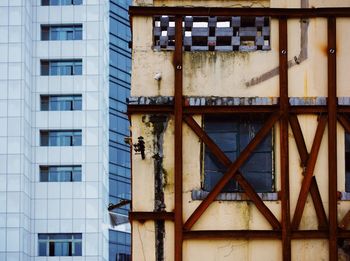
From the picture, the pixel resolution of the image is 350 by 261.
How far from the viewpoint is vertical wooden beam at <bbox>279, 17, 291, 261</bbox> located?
44.7 feet

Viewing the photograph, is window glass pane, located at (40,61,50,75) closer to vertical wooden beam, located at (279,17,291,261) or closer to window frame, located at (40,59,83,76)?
window frame, located at (40,59,83,76)

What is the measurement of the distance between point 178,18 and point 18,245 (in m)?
41.9

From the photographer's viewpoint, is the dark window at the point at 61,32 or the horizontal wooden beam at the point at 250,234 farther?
the dark window at the point at 61,32

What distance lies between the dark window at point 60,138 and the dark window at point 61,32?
551 centimetres

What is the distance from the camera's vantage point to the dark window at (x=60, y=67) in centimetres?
5825

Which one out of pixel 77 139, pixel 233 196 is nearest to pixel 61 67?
pixel 77 139

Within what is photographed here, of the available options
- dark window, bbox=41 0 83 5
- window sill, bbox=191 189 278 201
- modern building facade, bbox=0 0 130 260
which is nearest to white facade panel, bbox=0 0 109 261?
modern building facade, bbox=0 0 130 260

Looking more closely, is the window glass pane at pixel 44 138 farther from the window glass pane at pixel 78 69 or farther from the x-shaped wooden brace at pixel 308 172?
the x-shaped wooden brace at pixel 308 172

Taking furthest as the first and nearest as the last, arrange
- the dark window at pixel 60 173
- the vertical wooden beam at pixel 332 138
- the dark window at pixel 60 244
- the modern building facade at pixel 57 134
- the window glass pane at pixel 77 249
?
1. the dark window at pixel 60 173
2. the dark window at pixel 60 244
3. the window glass pane at pixel 77 249
4. the modern building facade at pixel 57 134
5. the vertical wooden beam at pixel 332 138

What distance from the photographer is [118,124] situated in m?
60.3

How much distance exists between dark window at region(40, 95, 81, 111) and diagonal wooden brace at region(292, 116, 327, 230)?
145 feet

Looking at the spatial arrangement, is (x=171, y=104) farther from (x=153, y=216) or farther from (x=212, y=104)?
(x=153, y=216)

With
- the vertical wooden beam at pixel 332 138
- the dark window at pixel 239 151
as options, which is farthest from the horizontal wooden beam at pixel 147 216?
the vertical wooden beam at pixel 332 138

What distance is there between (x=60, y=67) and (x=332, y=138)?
150 ft
